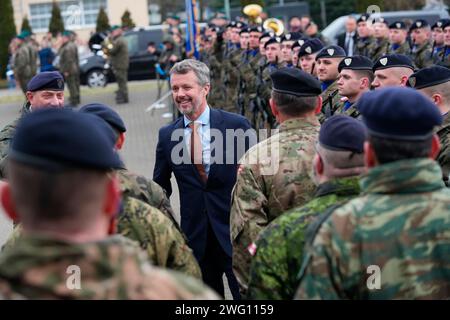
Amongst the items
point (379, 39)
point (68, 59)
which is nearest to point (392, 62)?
point (379, 39)

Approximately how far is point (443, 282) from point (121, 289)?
1.24 meters

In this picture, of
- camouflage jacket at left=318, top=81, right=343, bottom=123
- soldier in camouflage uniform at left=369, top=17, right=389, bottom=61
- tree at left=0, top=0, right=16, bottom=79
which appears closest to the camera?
camouflage jacket at left=318, top=81, right=343, bottom=123

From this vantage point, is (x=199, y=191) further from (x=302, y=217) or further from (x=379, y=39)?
(x=379, y=39)

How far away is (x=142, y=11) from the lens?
4612 cm

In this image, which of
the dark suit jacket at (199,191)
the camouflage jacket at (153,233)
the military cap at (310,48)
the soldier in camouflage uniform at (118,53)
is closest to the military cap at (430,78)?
the dark suit jacket at (199,191)

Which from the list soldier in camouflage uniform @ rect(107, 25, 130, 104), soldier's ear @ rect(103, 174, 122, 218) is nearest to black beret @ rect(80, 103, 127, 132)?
soldier's ear @ rect(103, 174, 122, 218)

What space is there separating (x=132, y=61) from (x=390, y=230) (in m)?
26.9

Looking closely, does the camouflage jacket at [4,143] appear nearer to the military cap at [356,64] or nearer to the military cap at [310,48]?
the military cap at [356,64]

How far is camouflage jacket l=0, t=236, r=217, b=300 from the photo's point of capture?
6.91ft

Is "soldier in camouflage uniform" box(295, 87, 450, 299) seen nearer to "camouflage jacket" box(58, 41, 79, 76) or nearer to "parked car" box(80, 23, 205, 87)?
"camouflage jacket" box(58, 41, 79, 76)

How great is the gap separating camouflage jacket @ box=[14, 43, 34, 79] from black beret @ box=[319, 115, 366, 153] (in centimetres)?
2073

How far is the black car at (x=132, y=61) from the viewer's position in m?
28.7

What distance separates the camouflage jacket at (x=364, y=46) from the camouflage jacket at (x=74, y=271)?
43.5ft
